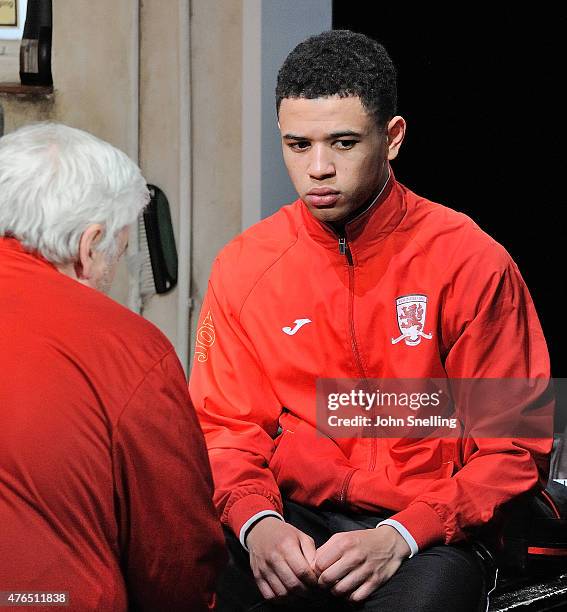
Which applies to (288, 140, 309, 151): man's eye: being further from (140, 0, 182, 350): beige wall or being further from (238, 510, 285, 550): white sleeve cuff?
(140, 0, 182, 350): beige wall

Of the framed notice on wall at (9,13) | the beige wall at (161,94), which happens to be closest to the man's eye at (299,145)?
the beige wall at (161,94)

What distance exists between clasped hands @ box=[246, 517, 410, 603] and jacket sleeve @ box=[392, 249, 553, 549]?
68 mm

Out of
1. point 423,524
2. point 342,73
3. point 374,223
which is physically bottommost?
point 423,524

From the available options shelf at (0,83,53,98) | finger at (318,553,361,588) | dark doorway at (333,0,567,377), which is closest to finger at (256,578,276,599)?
finger at (318,553,361,588)

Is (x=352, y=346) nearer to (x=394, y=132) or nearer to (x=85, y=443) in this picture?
(x=394, y=132)

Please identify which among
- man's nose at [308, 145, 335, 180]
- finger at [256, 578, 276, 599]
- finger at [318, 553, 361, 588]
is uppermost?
man's nose at [308, 145, 335, 180]

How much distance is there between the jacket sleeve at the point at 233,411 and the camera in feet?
6.04

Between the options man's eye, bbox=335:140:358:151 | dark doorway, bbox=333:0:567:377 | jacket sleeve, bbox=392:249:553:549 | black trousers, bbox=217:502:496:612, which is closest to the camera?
black trousers, bbox=217:502:496:612

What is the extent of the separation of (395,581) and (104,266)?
0.70 m

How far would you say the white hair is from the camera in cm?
137

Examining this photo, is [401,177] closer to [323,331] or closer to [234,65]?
[234,65]

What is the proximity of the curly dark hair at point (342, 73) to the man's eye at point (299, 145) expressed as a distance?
0.27ft

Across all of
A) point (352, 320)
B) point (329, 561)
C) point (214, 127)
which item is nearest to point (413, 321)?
point (352, 320)

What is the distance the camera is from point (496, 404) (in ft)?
6.00
